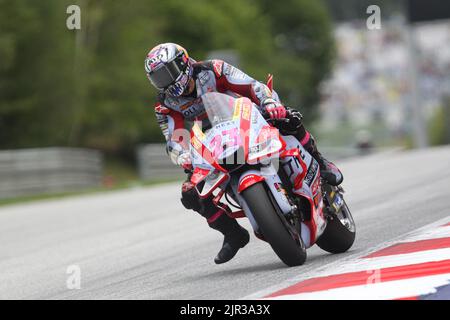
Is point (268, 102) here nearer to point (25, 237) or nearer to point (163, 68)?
point (163, 68)

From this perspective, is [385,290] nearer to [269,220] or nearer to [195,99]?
[269,220]

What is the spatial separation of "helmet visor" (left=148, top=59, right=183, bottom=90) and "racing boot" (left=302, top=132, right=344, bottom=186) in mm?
1096

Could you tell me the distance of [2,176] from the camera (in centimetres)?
2284

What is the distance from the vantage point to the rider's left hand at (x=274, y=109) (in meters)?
7.99

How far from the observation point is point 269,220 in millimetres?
7555

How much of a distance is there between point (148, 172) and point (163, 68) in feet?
67.2

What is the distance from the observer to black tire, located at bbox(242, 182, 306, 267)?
7.57 m

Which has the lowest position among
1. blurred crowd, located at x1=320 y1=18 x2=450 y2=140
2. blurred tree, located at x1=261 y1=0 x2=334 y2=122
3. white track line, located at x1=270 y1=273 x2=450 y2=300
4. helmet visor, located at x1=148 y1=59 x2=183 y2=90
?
blurred crowd, located at x1=320 y1=18 x2=450 y2=140

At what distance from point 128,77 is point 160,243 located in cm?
4001

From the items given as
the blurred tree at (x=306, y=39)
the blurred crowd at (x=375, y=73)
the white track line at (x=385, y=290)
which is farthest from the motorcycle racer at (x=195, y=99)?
the blurred crowd at (x=375, y=73)

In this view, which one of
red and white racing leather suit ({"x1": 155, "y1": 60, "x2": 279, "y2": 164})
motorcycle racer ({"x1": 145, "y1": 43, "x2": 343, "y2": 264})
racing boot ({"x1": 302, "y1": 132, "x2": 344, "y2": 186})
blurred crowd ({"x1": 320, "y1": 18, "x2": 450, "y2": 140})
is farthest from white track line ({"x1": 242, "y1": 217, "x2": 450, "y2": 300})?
blurred crowd ({"x1": 320, "y1": 18, "x2": 450, "y2": 140})
